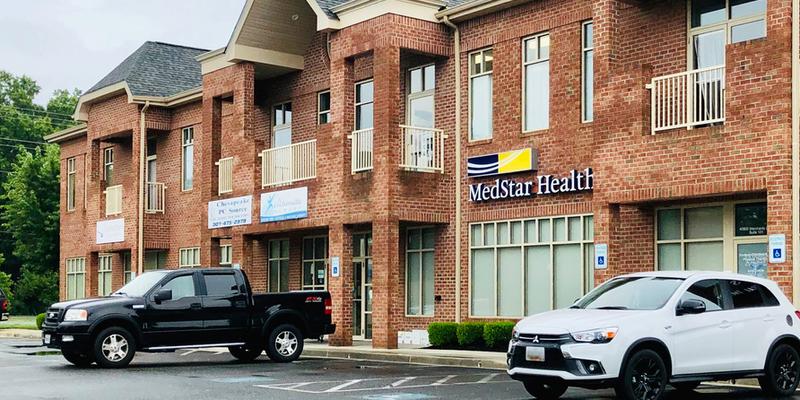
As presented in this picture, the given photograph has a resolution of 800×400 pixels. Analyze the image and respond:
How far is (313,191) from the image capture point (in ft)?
93.7

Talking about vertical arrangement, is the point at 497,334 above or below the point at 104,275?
below

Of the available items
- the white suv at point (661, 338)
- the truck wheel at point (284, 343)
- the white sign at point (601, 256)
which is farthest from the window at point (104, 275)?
the white suv at point (661, 338)

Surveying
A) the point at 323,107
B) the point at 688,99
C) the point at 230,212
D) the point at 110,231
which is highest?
the point at 323,107

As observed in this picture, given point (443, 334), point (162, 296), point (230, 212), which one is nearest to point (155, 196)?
point (230, 212)

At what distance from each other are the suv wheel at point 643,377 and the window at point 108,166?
101ft

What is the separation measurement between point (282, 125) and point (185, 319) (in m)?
12.1

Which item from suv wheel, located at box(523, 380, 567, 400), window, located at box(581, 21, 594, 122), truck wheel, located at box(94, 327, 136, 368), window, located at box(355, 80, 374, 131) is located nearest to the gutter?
window, located at box(355, 80, 374, 131)

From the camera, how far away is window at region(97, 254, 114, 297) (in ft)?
139

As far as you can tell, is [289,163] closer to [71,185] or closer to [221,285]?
[221,285]

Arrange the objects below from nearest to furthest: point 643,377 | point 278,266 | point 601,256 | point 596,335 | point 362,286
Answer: point 596,335 < point 643,377 < point 601,256 < point 362,286 < point 278,266

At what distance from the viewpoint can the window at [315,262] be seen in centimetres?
3123

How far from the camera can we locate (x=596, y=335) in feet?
45.0

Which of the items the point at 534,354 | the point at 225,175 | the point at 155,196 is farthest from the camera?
the point at 155,196

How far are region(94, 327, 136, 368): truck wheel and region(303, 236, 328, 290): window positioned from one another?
10.6 meters
